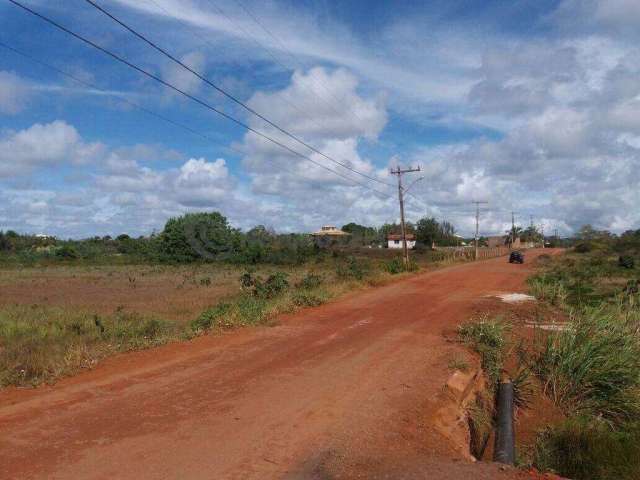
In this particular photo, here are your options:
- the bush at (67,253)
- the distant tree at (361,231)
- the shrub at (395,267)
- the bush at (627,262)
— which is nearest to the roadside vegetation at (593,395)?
the shrub at (395,267)

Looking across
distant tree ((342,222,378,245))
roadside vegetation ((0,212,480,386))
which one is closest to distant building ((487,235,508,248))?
distant tree ((342,222,378,245))

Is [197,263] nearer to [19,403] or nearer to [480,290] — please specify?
[480,290]

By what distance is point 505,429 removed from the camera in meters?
7.19

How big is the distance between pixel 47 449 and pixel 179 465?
142 centimetres

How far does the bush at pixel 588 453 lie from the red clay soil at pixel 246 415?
1483 mm

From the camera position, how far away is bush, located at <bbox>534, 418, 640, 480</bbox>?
680cm

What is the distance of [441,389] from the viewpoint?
829cm

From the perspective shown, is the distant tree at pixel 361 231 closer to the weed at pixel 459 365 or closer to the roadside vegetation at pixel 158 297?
the roadside vegetation at pixel 158 297

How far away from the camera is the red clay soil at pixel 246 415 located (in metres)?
5.41

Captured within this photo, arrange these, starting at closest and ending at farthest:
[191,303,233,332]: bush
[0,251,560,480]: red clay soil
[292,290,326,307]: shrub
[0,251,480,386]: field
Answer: [0,251,560,480]: red clay soil
[0,251,480,386]: field
[191,303,233,332]: bush
[292,290,326,307]: shrub

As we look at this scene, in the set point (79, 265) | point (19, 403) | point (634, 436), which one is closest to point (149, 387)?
point (19, 403)

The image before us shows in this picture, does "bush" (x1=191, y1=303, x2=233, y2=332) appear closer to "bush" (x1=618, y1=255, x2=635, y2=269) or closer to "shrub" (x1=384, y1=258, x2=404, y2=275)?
"shrub" (x1=384, y1=258, x2=404, y2=275)

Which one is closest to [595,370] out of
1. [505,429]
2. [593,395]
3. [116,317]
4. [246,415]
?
[593,395]

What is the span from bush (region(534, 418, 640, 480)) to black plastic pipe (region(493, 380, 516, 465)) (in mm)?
432
